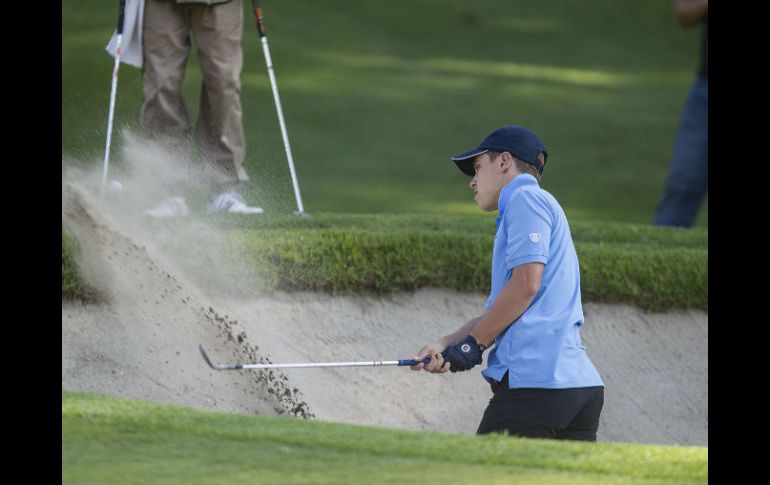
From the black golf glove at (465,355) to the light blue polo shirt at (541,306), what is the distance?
8cm

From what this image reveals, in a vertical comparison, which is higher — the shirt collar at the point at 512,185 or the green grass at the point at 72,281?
the shirt collar at the point at 512,185

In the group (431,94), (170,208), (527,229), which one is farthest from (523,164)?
(431,94)

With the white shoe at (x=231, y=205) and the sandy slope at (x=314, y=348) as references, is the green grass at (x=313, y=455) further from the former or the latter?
the white shoe at (x=231, y=205)

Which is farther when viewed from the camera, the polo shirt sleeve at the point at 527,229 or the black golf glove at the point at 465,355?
the black golf glove at the point at 465,355

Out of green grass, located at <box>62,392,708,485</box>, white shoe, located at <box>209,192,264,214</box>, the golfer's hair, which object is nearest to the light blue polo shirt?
the golfer's hair

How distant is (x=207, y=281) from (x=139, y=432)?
2.64 meters

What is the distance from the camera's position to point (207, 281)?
6160 millimetres

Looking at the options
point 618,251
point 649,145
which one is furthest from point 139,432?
point 649,145

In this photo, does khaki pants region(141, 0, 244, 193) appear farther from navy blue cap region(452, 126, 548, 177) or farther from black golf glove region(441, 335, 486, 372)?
black golf glove region(441, 335, 486, 372)

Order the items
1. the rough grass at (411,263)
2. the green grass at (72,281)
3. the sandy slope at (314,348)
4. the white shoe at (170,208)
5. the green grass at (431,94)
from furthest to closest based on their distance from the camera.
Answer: the green grass at (431,94) < the white shoe at (170,208) < the rough grass at (411,263) < the green grass at (72,281) < the sandy slope at (314,348)

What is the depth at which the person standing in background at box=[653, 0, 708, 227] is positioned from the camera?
7.45 m

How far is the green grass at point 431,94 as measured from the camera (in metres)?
9.04

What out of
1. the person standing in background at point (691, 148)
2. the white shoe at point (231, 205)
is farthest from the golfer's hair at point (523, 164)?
the person standing in background at point (691, 148)

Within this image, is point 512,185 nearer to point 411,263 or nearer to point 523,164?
point 523,164
